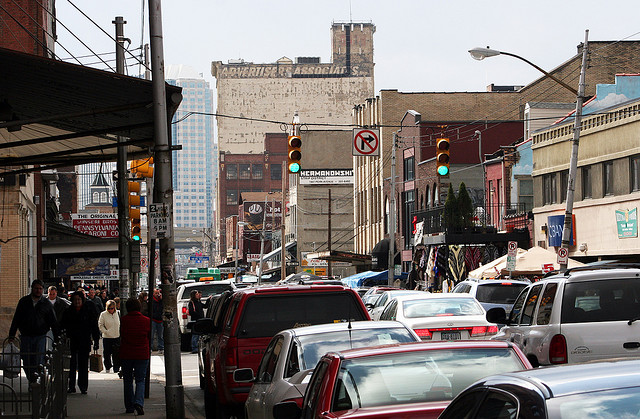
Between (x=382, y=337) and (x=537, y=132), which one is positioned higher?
(x=537, y=132)

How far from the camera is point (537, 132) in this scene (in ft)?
153

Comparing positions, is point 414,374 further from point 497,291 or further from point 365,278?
point 365,278

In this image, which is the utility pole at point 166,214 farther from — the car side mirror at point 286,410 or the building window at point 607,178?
the building window at point 607,178

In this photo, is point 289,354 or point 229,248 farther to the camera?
point 229,248

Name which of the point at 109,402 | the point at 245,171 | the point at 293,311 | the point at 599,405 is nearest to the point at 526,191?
the point at 109,402

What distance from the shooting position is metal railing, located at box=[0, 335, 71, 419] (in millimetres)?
9562

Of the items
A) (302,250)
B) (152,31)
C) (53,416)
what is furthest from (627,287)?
(302,250)

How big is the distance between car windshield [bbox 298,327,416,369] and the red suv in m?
2.76

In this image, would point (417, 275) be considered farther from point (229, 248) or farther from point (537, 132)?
point (229, 248)

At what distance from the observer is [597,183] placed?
40.2m

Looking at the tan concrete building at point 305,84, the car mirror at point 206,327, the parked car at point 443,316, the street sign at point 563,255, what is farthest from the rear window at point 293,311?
the tan concrete building at point 305,84

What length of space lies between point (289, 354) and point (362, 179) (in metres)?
78.0

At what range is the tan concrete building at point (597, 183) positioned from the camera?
37500 mm

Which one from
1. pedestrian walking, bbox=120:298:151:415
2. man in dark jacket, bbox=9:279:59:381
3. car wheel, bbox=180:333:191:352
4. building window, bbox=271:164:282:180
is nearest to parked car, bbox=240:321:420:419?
pedestrian walking, bbox=120:298:151:415
